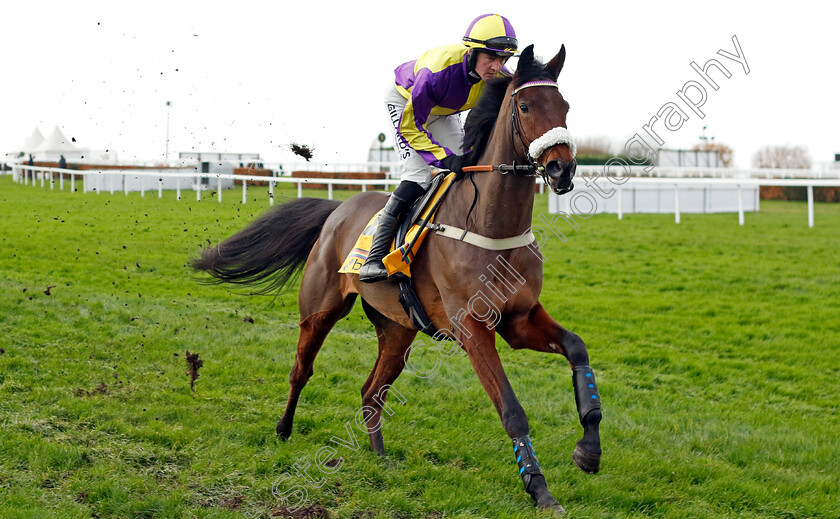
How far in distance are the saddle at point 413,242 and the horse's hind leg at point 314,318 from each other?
795mm

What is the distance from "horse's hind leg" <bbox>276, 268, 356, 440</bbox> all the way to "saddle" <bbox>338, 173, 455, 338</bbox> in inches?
31.3

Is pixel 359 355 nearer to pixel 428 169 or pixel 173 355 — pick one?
pixel 173 355

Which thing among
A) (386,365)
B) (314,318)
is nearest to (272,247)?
(314,318)

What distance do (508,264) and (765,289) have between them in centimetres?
695

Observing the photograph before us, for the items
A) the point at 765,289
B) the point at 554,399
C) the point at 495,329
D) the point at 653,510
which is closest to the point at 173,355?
the point at 554,399

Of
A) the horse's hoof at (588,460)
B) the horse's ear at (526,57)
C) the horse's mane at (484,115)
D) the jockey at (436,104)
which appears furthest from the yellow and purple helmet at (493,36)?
the horse's hoof at (588,460)

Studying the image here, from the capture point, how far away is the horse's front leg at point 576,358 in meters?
3.30

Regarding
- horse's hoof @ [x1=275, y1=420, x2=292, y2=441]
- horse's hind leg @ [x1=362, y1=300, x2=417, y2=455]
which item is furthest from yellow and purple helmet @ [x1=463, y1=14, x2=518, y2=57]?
horse's hoof @ [x1=275, y1=420, x2=292, y2=441]

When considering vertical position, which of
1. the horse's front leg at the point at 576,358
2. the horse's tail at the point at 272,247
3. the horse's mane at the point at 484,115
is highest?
the horse's mane at the point at 484,115

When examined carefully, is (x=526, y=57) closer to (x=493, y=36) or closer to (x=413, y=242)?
(x=493, y=36)

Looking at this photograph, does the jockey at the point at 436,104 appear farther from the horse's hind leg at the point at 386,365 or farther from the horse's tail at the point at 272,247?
the horse's tail at the point at 272,247

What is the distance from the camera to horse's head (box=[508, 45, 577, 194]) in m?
3.12

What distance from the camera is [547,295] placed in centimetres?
893

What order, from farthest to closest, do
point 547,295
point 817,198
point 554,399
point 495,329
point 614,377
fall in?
1. point 817,198
2. point 547,295
3. point 614,377
4. point 554,399
5. point 495,329
